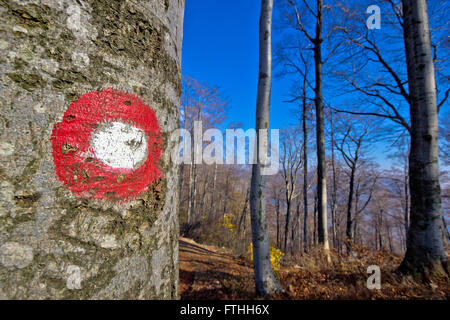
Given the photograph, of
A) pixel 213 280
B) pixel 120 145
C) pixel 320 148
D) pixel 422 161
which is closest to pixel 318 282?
pixel 213 280

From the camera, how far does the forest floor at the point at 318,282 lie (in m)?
2.98

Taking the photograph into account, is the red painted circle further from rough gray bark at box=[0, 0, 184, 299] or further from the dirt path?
the dirt path

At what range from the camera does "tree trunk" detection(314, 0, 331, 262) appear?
21.6 ft

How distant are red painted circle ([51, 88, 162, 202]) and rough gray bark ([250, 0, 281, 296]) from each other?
3.52 meters

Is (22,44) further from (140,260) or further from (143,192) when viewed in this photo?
(140,260)

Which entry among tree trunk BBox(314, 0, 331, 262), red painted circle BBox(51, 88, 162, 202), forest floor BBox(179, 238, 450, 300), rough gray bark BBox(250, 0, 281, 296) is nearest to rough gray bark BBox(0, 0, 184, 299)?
red painted circle BBox(51, 88, 162, 202)

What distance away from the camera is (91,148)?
519 millimetres

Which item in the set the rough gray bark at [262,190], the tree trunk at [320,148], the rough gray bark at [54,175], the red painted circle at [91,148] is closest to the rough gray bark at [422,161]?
the rough gray bark at [262,190]

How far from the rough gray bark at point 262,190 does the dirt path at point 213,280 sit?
0.68m

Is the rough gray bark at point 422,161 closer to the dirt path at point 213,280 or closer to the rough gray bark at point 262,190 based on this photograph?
the rough gray bark at point 262,190

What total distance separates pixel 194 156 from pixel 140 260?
683 inches

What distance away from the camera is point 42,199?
1.34 ft

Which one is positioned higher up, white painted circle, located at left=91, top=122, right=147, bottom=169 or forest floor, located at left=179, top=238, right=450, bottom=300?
white painted circle, located at left=91, top=122, right=147, bottom=169
